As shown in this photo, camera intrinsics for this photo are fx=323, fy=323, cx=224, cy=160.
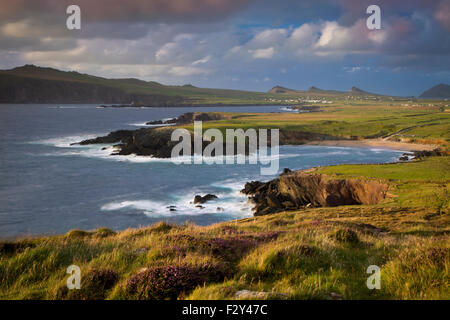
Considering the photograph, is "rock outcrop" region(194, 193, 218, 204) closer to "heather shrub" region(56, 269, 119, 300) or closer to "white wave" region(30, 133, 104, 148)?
"heather shrub" region(56, 269, 119, 300)

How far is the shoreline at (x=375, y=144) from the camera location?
251ft

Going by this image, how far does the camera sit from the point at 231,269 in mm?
7656

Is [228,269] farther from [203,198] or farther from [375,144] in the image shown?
[375,144]

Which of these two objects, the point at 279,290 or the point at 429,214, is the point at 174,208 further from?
the point at 279,290

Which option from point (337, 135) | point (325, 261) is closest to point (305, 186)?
point (325, 261)

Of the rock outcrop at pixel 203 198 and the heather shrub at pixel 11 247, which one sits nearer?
the heather shrub at pixel 11 247

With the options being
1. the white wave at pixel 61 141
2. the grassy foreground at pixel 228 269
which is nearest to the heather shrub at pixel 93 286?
the grassy foreground at pixel 228 269

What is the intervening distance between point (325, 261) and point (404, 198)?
22130 mm

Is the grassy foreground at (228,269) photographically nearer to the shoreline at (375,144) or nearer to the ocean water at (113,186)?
the ocean water at (113,186)

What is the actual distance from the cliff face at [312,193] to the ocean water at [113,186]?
9.04ft

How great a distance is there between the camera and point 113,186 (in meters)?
48.7

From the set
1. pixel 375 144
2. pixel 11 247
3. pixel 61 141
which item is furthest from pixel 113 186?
pixel 375 144

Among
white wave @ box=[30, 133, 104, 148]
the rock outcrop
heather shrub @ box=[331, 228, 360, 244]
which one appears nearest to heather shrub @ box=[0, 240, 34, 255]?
heather shrub @ box=[331, 228, 360, 244]
